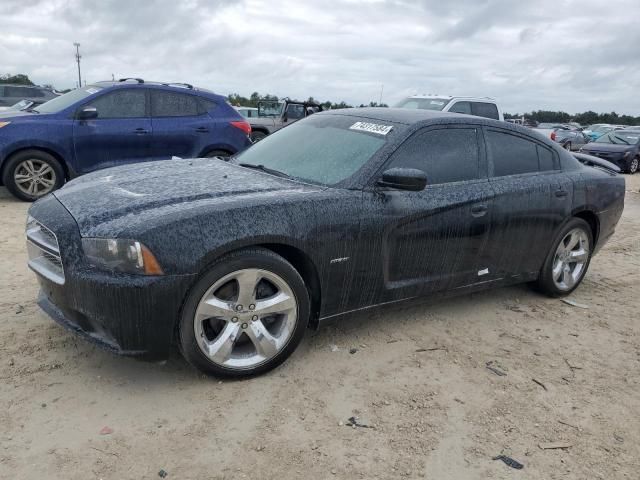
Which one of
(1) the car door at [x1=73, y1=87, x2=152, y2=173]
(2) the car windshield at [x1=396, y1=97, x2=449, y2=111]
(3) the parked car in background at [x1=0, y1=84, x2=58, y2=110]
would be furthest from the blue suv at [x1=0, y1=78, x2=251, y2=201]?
(3) the parked car in background at [x1=0, y1=84, x2=58, y2=110]

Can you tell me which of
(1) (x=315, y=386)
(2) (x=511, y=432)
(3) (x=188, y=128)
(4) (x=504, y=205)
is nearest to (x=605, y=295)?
(4) (x=504, y=205)

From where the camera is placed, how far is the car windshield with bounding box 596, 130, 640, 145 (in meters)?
18.5

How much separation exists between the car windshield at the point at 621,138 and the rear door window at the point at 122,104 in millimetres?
16113

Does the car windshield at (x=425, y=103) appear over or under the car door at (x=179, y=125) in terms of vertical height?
over

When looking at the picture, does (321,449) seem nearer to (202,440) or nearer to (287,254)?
(202,440)

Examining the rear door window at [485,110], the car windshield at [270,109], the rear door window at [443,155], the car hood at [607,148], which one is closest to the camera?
the rear door window at [443,155]

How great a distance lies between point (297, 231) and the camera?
10.5 feet

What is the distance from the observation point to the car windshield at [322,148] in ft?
12.2

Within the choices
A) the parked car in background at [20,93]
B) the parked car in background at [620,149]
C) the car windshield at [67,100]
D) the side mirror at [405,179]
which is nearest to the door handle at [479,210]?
the side mirror at [405,179]

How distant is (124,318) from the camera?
281 cm

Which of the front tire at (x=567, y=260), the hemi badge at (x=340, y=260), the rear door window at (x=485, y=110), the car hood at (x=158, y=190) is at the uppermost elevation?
the rear door window at (x=485, y=110)

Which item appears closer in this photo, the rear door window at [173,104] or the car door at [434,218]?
the car door at [434,218]

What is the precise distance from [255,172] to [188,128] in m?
4.92

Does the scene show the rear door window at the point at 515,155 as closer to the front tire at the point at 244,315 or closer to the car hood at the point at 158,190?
the car hood at the point at 158,190
